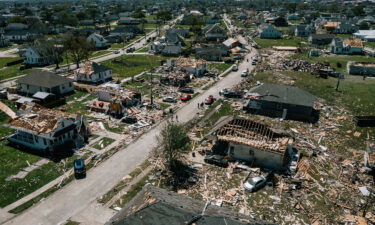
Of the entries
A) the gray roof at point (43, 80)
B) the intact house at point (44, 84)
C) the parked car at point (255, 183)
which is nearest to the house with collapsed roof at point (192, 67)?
the intact house at point (44, 84)

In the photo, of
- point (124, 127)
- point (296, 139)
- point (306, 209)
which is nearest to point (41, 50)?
point (124, 127)

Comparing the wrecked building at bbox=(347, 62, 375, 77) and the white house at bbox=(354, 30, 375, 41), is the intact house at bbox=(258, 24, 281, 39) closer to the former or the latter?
the white house at bbox=(354, 30, 375, 41)

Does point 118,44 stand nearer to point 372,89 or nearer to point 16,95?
point 16,95

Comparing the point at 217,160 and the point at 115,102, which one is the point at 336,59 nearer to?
the point at 115,102

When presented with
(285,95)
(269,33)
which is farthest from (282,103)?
(269,33)

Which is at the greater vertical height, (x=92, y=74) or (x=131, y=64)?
(x=92, y=74)

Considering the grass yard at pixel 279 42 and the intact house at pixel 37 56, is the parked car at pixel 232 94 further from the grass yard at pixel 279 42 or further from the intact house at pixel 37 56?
the grass yard at pixel 279 42

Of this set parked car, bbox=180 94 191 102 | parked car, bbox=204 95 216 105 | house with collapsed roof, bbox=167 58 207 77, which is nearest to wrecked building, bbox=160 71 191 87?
house with collapsed roof, bbox=167 58 207 77
